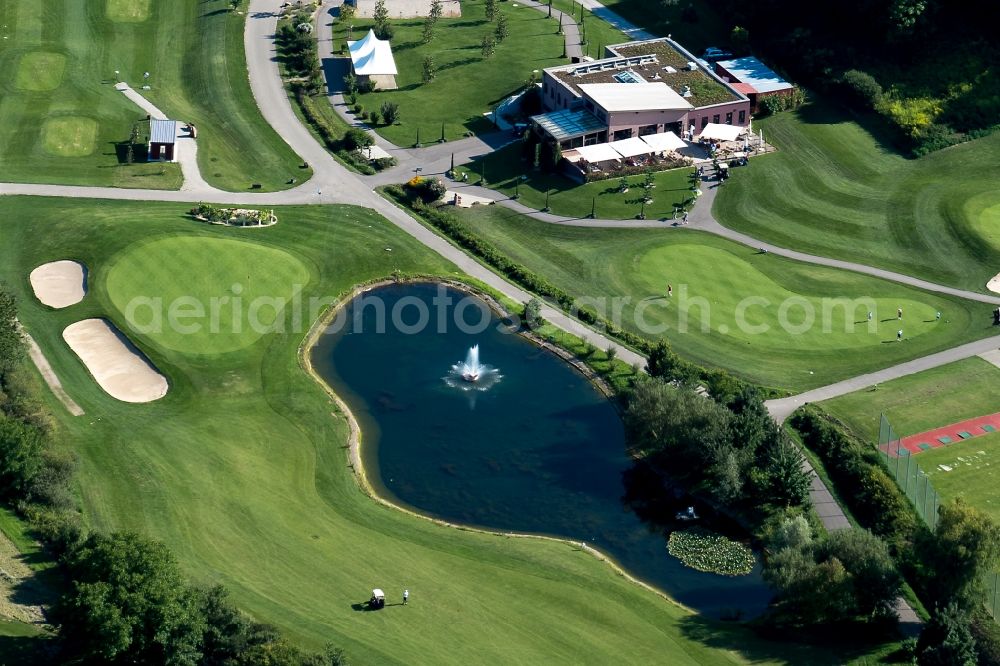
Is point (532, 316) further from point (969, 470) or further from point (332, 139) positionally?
point (332, 139)

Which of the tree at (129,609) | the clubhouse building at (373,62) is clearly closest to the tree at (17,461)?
the tree at (129,609)

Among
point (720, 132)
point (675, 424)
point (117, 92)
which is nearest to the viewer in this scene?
point (675, 424)

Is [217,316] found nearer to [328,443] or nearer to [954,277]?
[328,443]

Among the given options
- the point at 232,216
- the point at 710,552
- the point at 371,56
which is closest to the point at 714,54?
the point at 371,56

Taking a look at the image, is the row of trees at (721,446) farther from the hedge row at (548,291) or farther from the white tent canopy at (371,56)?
the white tent canopy at (371,56)

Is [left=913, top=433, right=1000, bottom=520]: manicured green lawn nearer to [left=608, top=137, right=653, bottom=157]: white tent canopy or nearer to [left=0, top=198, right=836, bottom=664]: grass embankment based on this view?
[left=0, top=198, right=836, bottom=664]: grass embankment

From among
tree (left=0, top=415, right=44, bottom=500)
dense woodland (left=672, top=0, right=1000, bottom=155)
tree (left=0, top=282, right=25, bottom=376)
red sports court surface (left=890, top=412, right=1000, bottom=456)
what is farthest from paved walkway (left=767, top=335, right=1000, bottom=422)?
tree (left=0, top=282, right=25, bottom=376)

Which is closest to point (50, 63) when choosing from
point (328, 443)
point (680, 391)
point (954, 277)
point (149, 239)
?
point (149, 239)
